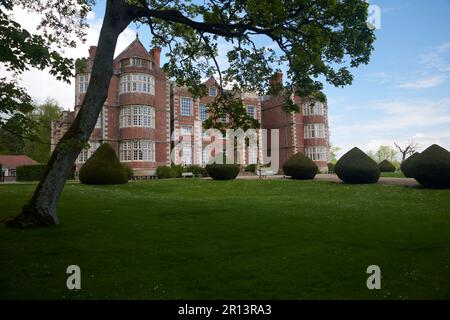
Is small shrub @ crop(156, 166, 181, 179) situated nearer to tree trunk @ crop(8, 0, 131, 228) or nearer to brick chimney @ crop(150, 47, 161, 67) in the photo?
brick chimney @ crop(150, 47, 161, 67)

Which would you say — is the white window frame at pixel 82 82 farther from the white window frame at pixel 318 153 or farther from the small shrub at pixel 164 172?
the white window frame at pixel 318 153

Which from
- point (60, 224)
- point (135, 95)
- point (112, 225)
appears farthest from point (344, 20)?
point (135, 95)

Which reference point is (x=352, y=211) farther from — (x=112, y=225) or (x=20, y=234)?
(x=20, y=234)

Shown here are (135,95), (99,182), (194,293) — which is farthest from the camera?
(135,95)

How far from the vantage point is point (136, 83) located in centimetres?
3981

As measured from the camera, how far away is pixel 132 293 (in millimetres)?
5852

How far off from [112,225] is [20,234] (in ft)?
8.46

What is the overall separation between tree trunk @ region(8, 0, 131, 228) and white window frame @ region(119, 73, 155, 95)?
2851 centimetres

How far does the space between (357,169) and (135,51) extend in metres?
26.8

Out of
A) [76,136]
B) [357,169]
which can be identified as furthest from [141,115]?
[76,136]

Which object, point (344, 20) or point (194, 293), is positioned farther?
point (344, 20)

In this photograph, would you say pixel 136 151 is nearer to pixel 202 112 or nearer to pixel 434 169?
pixel 202 112

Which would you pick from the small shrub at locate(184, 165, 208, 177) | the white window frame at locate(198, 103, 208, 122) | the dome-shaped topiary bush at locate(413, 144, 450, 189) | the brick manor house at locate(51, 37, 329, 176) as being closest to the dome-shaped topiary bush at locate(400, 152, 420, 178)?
the dome-shaped topiary bush at locate(413, 144, 450, 189)
